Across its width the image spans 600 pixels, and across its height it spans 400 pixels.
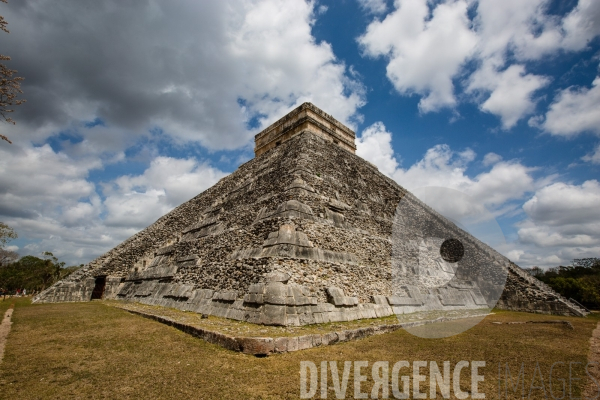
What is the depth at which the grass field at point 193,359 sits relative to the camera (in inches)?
140

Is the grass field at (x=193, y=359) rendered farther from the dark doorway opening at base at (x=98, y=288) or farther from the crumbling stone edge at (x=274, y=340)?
the dark doorway opening at base at (x=98, y=288)

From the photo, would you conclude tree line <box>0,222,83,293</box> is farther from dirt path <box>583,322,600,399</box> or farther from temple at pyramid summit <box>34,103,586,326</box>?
dirt path <box>583,322,600,399</box>

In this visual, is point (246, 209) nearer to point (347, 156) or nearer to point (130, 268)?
point (347, 156)

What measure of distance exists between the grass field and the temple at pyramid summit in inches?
68.9

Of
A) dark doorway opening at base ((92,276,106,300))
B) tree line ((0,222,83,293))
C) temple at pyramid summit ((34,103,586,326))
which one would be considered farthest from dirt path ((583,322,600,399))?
tree line ((0,222,83,293))

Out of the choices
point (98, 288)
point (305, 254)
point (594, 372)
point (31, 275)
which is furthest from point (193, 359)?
point (31, 275)

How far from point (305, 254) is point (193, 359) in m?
4.08

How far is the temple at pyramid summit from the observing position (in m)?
7.69

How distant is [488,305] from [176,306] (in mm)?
14738

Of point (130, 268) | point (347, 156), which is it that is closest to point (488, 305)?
point (347, 156)

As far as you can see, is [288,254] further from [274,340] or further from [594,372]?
[594,372]

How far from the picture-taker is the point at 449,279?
1357 cm

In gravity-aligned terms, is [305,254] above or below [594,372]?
above

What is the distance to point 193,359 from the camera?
459cm
